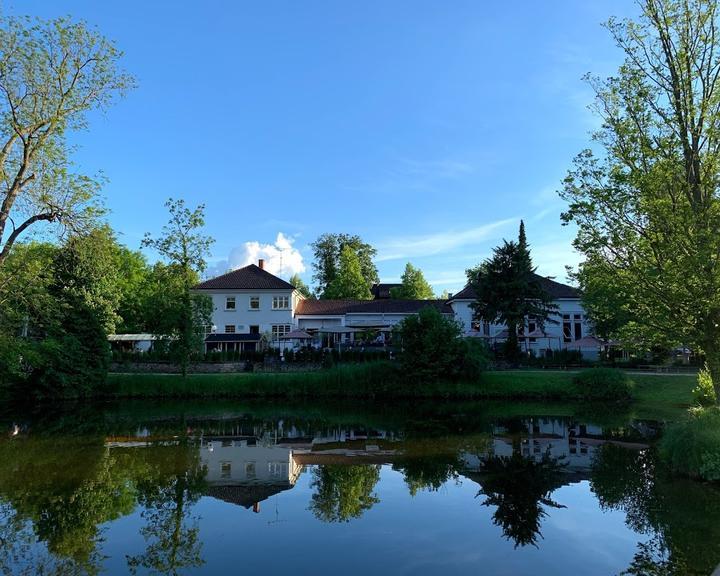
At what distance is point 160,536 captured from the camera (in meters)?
8.59

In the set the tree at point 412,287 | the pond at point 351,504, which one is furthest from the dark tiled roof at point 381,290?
the pond at point 351,504

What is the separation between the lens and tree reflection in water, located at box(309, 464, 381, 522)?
9.90m

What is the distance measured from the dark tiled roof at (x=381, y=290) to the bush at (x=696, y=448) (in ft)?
180

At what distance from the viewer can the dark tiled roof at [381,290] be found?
67.6 metres

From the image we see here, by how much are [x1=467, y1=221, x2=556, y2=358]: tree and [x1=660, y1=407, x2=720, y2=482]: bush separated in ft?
84.6

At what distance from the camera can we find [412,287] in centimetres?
7131

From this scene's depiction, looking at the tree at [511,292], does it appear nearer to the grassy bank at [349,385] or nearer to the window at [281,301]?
the grassy bank at [349,385]

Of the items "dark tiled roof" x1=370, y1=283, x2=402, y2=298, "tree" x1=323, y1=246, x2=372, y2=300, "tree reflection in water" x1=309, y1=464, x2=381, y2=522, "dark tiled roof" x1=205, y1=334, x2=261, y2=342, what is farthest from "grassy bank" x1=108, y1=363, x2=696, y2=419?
"dark tiled roof" x1=370, y1=283, x2=402, y2=298

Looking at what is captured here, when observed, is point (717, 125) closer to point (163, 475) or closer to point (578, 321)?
point (163, 475)

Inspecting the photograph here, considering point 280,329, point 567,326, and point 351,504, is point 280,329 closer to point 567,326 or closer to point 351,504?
point 567,326

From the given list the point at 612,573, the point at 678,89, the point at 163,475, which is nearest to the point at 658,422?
the point at 678,89

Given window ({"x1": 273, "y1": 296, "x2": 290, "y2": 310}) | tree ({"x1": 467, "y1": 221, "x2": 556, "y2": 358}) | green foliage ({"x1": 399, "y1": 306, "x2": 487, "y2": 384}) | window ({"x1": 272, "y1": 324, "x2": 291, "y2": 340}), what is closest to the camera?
green foliage ({"x1": 399, "y1": 306, "x2": 487, "y2": 384})

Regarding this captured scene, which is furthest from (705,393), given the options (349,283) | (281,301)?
(349,283)

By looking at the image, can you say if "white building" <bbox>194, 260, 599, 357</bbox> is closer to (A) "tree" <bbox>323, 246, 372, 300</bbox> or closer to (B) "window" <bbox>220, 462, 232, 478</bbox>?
(A) "tree" <bbox>323, 246, 372, 300</bbox>
